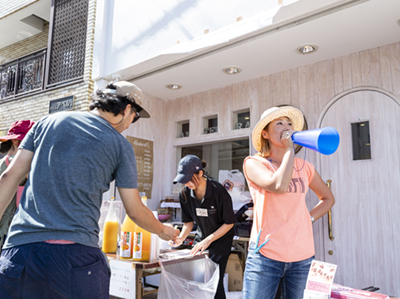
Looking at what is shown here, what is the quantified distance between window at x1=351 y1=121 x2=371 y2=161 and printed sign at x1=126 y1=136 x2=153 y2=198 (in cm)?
346

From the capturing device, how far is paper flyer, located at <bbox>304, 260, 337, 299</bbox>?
60.2 inches

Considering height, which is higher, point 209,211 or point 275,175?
point 275,175

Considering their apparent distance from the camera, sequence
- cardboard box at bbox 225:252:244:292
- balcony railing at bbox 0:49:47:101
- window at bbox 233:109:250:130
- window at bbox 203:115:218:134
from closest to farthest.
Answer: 1. cardboard box at bbox 225:252:244:292
2. window at bbox 233:109:250:130
3. window at bbox 203:115:218:134
4. balcony railing at bbox 0:49:47:101

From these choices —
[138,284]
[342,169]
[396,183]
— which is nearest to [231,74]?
[342,169]

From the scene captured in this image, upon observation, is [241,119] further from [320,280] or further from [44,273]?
[44,273]

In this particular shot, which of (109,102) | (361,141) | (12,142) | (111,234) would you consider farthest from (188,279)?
(361,141)

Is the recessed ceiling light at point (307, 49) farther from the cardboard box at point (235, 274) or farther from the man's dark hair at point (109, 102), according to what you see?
the man's dark hair at point (109, 102)

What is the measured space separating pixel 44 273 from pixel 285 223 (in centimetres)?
118

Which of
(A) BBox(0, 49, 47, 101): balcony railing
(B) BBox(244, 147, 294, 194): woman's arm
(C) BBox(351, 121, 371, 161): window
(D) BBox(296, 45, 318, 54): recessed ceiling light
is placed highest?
(A) BBox(0, 49, 47, 101): balcony railing

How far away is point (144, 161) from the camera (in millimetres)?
6082

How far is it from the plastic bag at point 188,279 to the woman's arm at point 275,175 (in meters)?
1.07

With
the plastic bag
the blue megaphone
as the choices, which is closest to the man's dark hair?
the blue megaphone

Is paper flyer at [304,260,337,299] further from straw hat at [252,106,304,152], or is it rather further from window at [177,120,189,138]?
window at [177,120,189,138]

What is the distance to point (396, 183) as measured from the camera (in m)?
3.91
